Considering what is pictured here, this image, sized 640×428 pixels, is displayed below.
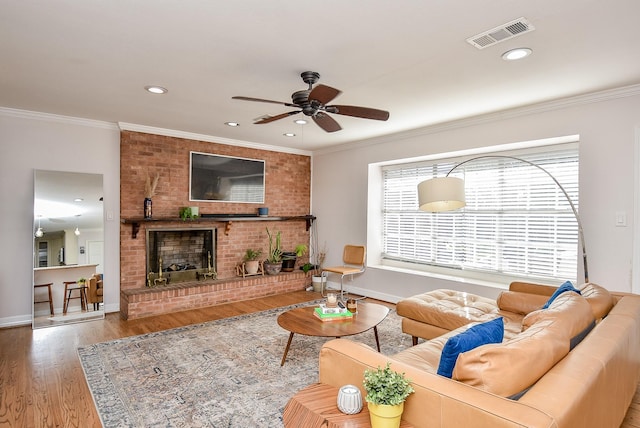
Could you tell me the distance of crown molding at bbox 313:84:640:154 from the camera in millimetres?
3299

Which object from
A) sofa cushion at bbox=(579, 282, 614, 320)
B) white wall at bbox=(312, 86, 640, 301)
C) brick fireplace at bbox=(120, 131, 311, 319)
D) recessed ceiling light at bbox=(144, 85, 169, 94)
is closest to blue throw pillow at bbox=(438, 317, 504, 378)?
sofa cushion at bbox=(579, 282, 614, 320)

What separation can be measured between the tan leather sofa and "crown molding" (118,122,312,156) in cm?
424

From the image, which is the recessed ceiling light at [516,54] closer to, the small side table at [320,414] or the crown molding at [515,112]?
the crown molding at [515,112]

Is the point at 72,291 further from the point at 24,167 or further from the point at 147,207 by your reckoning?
the point at 24,167

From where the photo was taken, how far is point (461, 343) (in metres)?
1.52

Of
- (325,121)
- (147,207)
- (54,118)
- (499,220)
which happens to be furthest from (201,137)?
(499,220)

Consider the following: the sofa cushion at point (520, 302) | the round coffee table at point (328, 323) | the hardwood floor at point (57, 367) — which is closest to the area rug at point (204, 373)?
the hardwood floor at point (57, 367)

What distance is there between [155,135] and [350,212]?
311cm

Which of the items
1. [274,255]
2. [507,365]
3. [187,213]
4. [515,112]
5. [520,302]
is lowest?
[520,302]

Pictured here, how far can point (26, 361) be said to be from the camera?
3.14 meters

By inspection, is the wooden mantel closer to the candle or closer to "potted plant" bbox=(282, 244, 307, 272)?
"potted plant" bbox=(282, 244, 307, 272)

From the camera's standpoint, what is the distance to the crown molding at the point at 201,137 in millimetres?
4662

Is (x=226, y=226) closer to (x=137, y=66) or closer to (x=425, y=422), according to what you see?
(x=137, y=66)

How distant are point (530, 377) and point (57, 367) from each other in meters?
3.51
